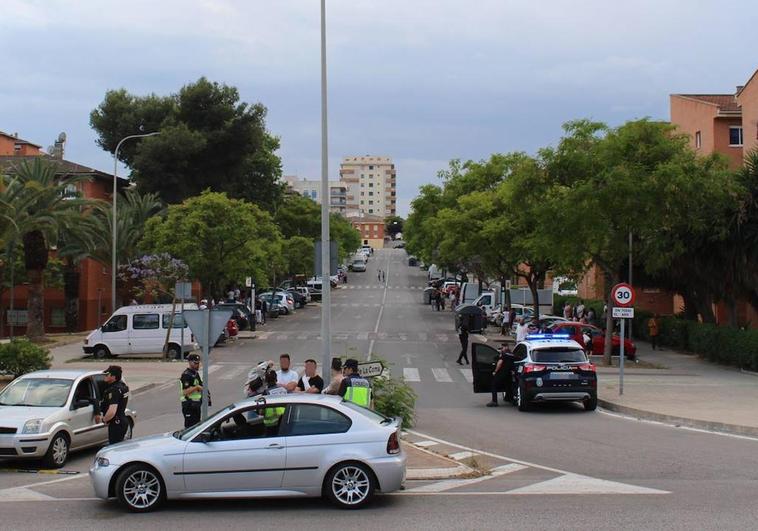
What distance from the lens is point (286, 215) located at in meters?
90.8

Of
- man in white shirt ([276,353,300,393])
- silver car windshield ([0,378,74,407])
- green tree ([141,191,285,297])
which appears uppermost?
green tree ([141,191,285,297])

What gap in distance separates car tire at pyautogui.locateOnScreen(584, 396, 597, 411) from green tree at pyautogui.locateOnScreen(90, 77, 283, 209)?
4371 cm

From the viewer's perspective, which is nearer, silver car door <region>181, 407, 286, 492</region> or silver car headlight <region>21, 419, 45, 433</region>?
silver car door <region>181, 407, 286, 492</region>

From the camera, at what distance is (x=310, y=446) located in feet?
33.3

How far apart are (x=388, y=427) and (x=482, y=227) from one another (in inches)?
1630

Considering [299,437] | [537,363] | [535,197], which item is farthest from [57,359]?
[299,437]

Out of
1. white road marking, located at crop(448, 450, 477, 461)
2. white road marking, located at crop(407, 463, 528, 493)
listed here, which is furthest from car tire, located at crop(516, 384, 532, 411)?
white road marking, located at crop(407, 463, 528, 493)

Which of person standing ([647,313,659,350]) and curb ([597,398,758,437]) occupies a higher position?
person standing ([647,313,659,350])

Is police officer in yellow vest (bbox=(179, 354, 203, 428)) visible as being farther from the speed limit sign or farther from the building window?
the building window

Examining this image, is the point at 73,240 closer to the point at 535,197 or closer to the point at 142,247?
the point at 142,247

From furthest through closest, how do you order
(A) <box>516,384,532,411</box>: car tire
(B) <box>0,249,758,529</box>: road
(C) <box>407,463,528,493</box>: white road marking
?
(A) <box>516,384,532,411</box>: car tire < (C) <box>407,463,528,493</box>: white road marking < (B) <box>0,249,758,529</box>: road

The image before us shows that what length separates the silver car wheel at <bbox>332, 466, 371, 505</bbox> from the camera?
10.2 meters

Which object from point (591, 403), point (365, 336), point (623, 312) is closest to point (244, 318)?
point (365, 336)

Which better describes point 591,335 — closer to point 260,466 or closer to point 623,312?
point 623,312
